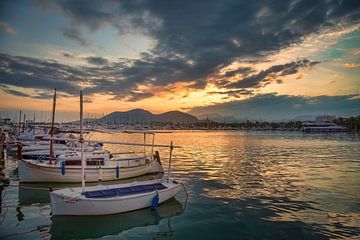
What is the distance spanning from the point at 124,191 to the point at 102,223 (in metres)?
2.78

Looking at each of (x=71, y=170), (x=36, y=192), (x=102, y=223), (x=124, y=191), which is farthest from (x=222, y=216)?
(x=36, y=192)

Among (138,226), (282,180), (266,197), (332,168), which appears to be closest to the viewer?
Answer: (138,226)

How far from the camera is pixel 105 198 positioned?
16.8m

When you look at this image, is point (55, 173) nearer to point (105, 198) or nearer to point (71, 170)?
point (71, 170)

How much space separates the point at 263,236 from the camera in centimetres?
1469

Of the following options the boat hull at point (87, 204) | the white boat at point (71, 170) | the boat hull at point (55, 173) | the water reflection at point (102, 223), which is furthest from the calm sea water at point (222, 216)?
the white boat at point (71, 170)

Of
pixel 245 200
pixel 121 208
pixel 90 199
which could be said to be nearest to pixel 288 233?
pixel 245 200

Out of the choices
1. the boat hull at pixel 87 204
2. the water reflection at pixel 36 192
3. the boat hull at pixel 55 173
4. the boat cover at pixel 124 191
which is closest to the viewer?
the boat hull at pixel 87 204

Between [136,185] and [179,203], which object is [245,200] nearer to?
[179,203]

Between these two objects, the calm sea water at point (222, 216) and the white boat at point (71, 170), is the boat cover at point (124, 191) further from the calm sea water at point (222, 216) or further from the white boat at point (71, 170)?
the white boat at point (71, 170)

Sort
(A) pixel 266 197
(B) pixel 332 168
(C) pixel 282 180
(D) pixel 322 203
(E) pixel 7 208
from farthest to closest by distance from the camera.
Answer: (B) pixel 332 168, (C) pixel 282 180, (A) pixel 266 197, (D) pixel 322 203, (E) pixel 7 208

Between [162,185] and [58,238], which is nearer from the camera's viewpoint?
[58,238]

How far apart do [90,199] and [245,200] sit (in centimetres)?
1167

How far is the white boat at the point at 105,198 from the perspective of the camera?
54.0 ft
